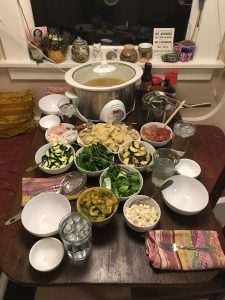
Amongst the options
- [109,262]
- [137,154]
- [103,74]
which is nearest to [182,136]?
[137,154]

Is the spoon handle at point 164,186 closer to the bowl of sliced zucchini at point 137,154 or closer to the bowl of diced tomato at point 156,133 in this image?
the bowl of sliced zucchini at point 137,154

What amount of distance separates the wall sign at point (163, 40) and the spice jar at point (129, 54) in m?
0.16

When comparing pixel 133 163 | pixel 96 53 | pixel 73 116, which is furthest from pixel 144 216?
pixel 96 53

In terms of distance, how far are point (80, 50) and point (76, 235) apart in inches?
48.1

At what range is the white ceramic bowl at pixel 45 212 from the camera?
2.93ft

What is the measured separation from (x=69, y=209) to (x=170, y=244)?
1.18ft

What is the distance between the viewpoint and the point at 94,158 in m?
1.07

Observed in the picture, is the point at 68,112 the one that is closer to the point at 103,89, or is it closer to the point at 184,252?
the point at 103,89

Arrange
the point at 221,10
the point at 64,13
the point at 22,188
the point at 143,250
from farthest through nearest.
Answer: the point at 64,13 → the point at 221,10 → the point at 22,188 → the point at 143,250

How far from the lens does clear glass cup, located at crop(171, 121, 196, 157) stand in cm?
121

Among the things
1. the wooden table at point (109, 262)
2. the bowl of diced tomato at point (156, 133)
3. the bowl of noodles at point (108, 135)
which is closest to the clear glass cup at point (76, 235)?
the wooden table at point (109, 262)

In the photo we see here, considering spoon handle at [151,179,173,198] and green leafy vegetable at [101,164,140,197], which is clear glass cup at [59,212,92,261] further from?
spoon handle at [151,179,173,198]

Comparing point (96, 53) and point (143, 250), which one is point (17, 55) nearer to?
point (96, 53)

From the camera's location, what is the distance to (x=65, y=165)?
1088mm
